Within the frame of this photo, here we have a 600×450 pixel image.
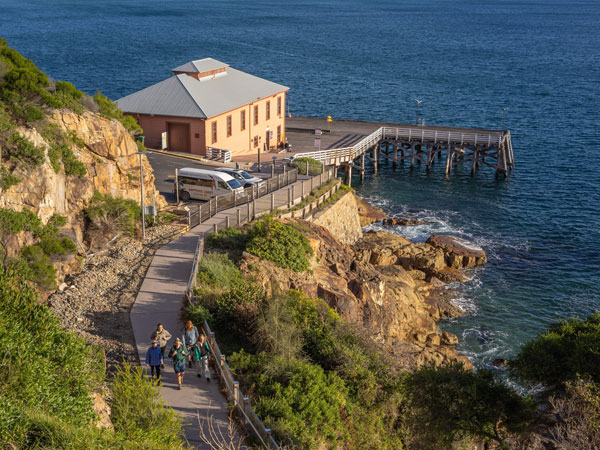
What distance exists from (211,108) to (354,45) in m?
94.7

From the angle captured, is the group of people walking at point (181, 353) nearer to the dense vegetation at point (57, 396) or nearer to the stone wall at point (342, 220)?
the dense vegetation at point (57, 396)

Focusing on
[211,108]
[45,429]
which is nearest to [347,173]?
[211,108]

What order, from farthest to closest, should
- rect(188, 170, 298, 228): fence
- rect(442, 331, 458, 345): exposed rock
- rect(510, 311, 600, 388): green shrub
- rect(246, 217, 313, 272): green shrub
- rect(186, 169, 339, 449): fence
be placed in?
rect(188, 170, 298, 228): fence → rect(442, 331, 458, 345): exposed rock → rect(246, 217, 313, 272): green shrub → rect(510, 311, 600, 388): green shrub → rect(186, 169, 339, 449): fence

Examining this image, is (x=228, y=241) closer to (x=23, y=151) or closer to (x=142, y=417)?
(x=23, y=151)

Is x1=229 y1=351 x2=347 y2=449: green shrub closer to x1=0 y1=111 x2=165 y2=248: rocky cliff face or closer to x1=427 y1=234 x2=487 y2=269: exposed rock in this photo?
x1=0 y1=111 x2=165 y2=248: rocky cliff face

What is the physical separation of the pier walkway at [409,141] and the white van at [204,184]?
18229 millimetres

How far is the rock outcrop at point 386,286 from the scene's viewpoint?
87.0 feet

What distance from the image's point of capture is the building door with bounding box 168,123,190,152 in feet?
150

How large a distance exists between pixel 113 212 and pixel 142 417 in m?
16.7

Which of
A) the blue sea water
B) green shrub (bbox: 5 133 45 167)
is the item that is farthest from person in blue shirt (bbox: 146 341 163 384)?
the blue sea water

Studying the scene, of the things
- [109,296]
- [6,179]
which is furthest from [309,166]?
[109,296]

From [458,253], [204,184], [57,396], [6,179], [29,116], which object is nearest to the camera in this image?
[57,396]

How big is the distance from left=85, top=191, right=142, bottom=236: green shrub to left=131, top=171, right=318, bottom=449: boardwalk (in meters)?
2.25

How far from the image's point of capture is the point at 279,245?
27453mm
